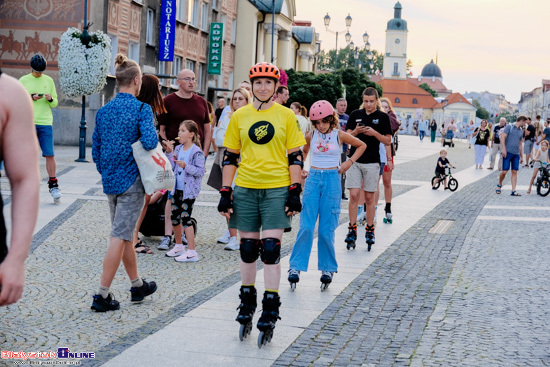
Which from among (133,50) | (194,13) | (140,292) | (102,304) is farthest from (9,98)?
(194,13)

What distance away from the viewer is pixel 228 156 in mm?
5754

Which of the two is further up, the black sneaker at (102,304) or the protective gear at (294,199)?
the protective gear at (294,199)

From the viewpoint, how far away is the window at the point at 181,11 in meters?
36.0

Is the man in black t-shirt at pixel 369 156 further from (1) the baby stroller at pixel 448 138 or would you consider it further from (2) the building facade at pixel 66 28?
(1) the baby stroller at pixel 448 138

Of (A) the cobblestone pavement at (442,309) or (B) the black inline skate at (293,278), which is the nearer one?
(A) the cobblestone pavement at (442,309)

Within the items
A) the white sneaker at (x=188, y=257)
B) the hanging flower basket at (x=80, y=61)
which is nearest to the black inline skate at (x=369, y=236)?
the white sneaker at (x=188, y=257)

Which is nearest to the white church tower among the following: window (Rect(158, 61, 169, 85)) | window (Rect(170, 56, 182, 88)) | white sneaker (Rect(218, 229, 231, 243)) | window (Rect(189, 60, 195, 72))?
window (Rect(189, 60, 195, 72))

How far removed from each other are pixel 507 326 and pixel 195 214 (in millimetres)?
7041

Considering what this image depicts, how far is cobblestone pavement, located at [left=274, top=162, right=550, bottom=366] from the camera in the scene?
5.37m

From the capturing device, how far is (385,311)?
665 cm

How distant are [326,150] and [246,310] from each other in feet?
9.04

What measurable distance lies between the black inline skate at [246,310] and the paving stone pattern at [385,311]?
333 mm

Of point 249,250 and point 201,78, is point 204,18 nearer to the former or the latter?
point 201,78

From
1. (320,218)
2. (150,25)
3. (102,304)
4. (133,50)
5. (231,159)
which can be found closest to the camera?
(231,159)
